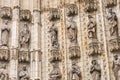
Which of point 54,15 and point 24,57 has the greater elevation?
point 54,15

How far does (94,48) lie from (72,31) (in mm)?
1119

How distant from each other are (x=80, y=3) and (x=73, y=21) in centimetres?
75

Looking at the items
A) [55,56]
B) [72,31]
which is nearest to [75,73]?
[55,56]

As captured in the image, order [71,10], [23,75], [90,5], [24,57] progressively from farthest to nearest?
[71,10], [90,5], [24,57], [23,75]

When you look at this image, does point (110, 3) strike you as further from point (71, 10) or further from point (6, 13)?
point (6, 13)

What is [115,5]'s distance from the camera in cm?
1193

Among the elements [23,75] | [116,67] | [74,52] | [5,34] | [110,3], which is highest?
[110,3]

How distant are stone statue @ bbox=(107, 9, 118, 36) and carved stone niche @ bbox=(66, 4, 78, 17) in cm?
134

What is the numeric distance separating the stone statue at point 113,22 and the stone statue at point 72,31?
1308 mm

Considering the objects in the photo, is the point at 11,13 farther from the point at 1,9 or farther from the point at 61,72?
the point at 61,72

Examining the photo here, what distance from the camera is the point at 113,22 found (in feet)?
38.0

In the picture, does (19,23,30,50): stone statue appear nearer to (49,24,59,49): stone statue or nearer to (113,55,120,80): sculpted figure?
(49,24,59,49): stone statue

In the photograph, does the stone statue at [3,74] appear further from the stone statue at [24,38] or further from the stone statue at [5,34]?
the stone statue at [24,38]

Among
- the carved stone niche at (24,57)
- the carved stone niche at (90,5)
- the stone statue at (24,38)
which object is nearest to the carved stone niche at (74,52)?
the carved stone niche at (90,5)
